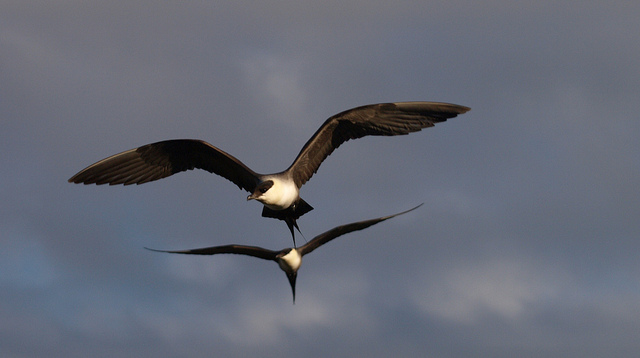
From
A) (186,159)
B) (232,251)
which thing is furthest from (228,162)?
(232,251)

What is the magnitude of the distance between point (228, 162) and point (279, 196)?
1.93 metres

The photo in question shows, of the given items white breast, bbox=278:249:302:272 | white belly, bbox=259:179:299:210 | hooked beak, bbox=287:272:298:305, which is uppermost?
white belly, bbox=259:179:299:210

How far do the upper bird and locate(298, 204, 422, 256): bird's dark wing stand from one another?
8.44ft

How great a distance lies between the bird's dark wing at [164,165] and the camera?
17922 millimetres

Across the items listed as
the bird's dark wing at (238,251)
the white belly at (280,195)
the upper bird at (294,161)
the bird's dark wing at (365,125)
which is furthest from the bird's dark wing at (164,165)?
the bird's dark wing at (238,251)

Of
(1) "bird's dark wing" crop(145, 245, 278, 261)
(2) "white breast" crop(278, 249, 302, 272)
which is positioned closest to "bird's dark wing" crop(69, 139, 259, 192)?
(1) "bird's dark wing" crop(145, 245, 278, 261)

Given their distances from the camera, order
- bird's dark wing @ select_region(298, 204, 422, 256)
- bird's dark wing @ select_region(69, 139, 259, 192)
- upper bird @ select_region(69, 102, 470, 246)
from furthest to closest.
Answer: bird's dark wing @ select_region(69, 139, 259, 192), upper bird @ select_region(69, 102, 470, 246), bird's dark wing @ select_region(298, 204, 422, 256)

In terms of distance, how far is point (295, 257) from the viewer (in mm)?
14086

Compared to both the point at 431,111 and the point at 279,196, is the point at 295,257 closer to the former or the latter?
the point at 279,196

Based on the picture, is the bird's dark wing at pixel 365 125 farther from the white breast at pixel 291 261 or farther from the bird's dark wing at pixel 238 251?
the white breast at pixel 291 261

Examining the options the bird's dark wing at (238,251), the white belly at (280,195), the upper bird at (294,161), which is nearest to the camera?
the bird's dark wing at (238,251)

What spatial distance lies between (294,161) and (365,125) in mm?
1778

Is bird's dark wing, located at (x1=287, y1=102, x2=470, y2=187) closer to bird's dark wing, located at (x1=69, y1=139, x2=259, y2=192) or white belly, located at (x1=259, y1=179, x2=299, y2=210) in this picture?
white belly, located at (x1=259, y1=179, x2=299, y2=210)

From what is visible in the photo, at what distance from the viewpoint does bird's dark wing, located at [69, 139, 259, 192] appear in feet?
58.8
